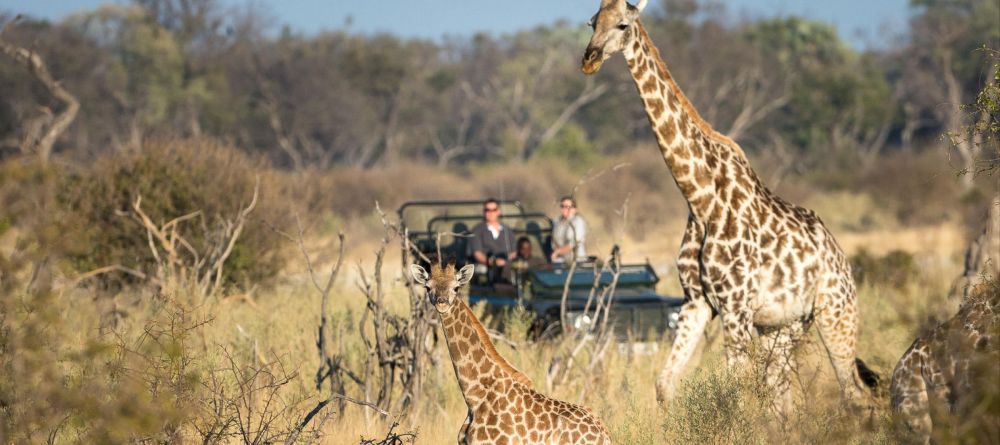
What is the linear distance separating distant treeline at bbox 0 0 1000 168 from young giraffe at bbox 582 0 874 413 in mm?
30931

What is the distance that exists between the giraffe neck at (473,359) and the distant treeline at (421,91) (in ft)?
107

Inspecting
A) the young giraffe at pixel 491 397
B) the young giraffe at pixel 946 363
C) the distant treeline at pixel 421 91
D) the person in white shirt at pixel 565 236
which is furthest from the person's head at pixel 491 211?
the distant treeline at pixel 421 91

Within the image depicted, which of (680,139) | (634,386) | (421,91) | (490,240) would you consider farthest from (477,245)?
(421,91)

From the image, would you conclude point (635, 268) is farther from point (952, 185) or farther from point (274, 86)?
point (274, 86)

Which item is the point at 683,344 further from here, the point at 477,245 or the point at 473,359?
the point at 477,245

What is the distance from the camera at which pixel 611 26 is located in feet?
25.1

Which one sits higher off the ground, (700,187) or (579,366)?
(700,187)

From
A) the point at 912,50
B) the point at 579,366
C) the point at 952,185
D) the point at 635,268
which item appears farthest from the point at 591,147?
the point at 579,366

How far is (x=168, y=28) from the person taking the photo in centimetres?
5081

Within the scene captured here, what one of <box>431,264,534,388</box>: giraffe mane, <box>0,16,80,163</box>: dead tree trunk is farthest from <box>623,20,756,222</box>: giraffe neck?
<box>0,16,80,163</box>: dead tree trunk

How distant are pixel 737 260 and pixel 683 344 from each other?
24.1 inches

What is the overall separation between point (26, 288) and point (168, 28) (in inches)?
1621

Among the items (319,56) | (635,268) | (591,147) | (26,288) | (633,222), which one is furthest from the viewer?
(319,56)

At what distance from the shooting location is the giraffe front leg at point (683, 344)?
811cm
